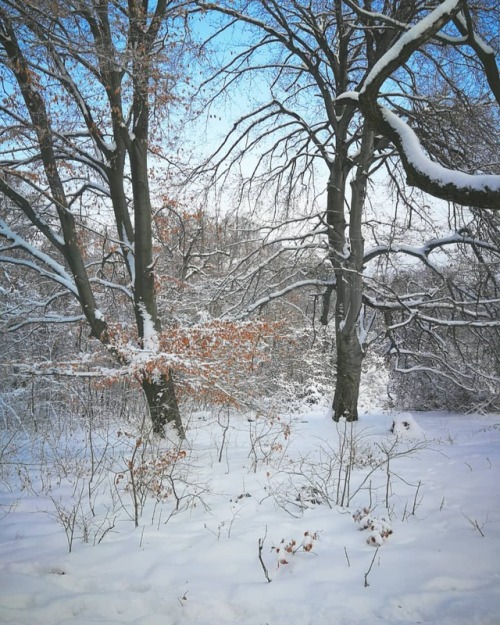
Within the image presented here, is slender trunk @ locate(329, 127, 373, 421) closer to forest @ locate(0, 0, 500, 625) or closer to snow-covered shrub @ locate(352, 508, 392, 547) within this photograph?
forest @ locate(0, 0, 500, 625)

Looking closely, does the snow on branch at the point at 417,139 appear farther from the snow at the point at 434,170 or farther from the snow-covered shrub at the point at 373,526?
the snow-covered shrub at the point at 373,526

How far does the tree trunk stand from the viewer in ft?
18.6

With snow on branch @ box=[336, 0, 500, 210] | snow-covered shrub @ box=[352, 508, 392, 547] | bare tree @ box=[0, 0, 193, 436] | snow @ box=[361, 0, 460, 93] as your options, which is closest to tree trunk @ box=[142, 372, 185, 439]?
bare tree @ box=[0, 0, 193, 436]

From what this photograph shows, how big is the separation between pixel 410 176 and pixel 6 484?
5.42m

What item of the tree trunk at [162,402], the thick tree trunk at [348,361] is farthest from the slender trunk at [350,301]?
the tree trunk at [162,402]

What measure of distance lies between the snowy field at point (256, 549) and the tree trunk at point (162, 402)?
111 cm

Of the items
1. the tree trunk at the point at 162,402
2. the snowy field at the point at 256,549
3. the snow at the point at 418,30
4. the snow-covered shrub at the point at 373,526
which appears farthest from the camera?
the tree trunk at the point at 162,402

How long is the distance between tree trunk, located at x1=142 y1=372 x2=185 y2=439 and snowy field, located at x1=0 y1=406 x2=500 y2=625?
3.64 ft

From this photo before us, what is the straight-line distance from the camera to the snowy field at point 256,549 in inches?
82.3

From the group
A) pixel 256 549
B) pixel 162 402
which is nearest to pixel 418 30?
pixel 256 549

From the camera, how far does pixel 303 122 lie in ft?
25.0

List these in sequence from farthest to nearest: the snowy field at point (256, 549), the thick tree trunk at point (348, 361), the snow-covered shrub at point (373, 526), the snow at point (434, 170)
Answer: the thick tree trunk at point (348, 361)
the snow-covered shrub at point (373, 526)
the snow at point (434, 170)
the snowy field at point (256, 549)

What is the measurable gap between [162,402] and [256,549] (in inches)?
135

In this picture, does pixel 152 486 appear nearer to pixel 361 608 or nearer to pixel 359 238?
pixel 361 608
